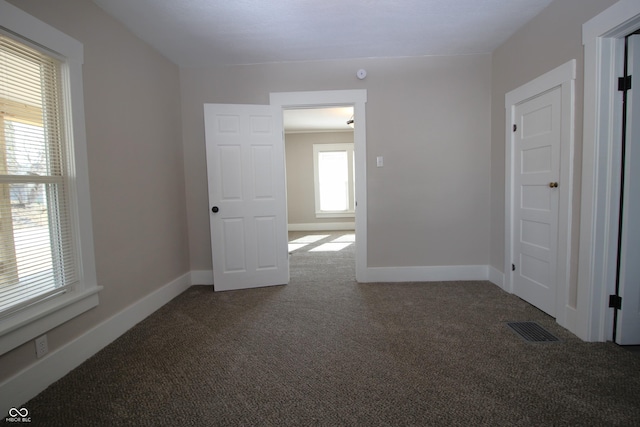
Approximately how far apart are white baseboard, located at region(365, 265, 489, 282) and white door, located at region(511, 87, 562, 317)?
0.53 m

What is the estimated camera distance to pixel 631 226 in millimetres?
1967

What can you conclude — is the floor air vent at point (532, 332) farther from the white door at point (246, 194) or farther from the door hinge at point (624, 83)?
the white door at point (246, 194)

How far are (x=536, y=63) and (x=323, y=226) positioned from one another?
5786 millimetres

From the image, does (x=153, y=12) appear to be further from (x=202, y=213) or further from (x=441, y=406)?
(x=441, y=406)

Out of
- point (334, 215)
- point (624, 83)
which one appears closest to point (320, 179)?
point (334, 215)

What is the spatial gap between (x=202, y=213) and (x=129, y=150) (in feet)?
3.74

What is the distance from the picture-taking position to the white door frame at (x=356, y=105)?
3387mm

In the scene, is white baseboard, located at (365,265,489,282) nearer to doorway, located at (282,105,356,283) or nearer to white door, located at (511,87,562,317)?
white door, located at (511,87,562,317)

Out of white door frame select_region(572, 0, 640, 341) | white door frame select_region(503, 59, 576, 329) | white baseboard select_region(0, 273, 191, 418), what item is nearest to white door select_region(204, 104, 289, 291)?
white baseboard select_region(0, 273, 191, 418)

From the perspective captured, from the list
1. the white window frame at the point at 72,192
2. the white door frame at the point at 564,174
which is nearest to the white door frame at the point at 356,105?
the white door frame at the point at 564,174

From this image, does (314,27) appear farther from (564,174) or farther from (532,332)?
(532,332)

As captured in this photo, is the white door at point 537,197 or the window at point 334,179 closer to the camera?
the white door at point 537,197

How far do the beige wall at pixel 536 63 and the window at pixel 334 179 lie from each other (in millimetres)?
4555

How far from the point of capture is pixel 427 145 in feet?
11.3
